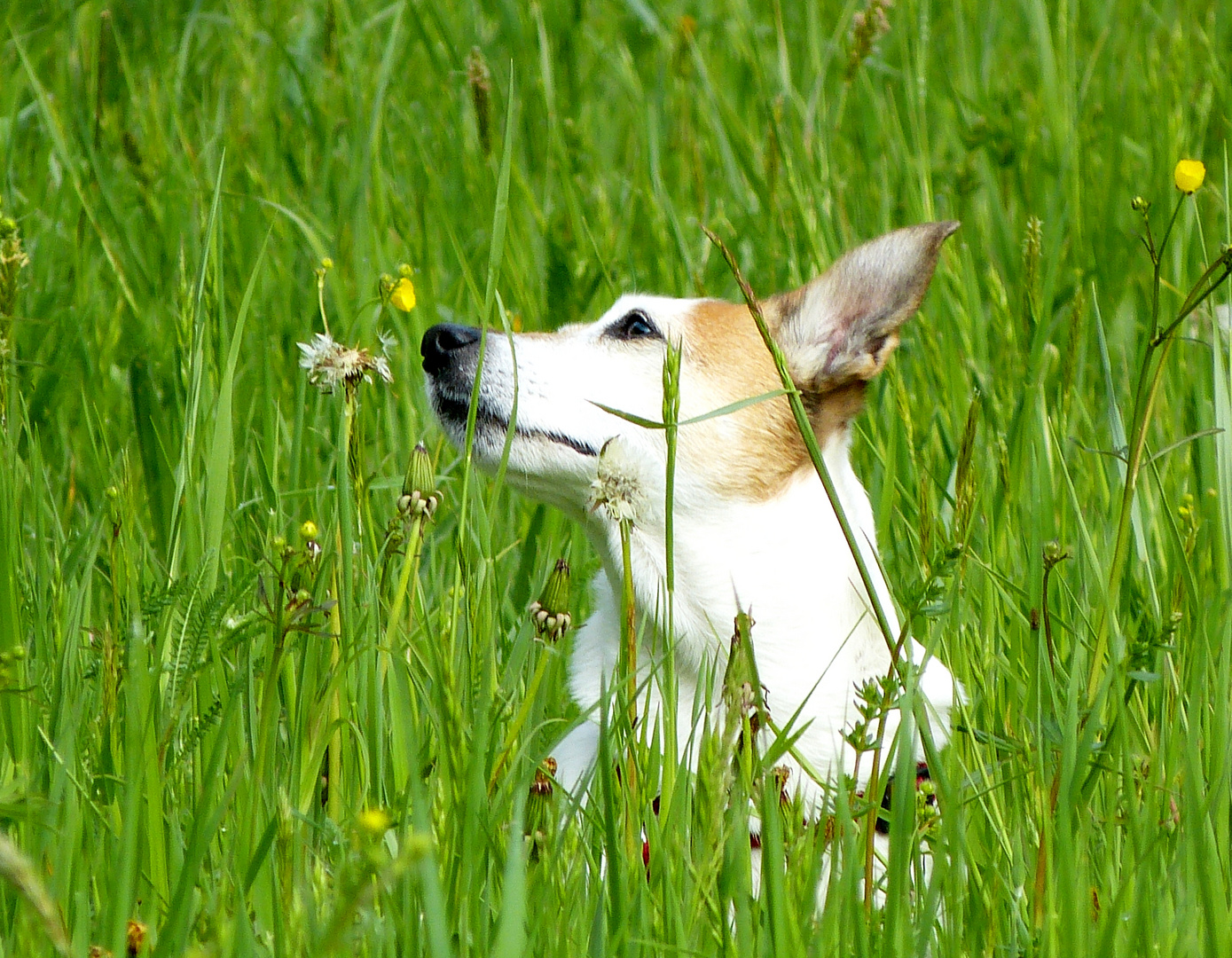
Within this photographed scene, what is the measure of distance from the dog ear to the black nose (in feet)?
2.01

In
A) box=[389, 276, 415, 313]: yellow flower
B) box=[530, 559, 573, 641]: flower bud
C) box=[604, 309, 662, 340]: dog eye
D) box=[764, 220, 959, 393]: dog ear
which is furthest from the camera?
box=[604, 309, 662, 340]: dog eye

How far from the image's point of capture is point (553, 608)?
1.76m

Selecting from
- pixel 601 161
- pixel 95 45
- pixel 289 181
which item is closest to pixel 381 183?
pixel 289 181

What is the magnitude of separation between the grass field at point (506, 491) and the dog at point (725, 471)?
0.40ft

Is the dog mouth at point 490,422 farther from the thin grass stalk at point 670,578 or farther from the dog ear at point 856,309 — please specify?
the thin grass stalk at point 670,578

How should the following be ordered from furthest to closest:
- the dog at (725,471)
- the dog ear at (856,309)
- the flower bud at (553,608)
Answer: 1. the dog ear at (856,309)
2. the dog at (725,471)
3. the flower bud at (553,608)

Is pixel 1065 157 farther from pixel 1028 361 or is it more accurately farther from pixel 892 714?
pixel 892 714

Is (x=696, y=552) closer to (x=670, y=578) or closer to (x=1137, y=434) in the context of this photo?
(x=670, y=578)

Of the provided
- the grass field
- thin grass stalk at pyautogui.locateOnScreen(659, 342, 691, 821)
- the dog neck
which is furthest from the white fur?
thin grass stalk at pyautogui.locateOnScreen(659, 342, 691, 821)

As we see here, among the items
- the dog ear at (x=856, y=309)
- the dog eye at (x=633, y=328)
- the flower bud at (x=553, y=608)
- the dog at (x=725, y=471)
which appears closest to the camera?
the flower bud at (x=553, y=608)

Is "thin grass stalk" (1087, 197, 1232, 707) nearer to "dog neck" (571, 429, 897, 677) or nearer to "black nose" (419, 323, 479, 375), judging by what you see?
"dog neck" (571, 429, 897, 677)

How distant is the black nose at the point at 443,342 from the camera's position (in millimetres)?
2576

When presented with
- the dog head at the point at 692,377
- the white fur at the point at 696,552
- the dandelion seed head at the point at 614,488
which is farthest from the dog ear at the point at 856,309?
the dandelion seed head at the point at 614,488

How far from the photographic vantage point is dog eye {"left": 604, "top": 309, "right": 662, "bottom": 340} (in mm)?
2717
